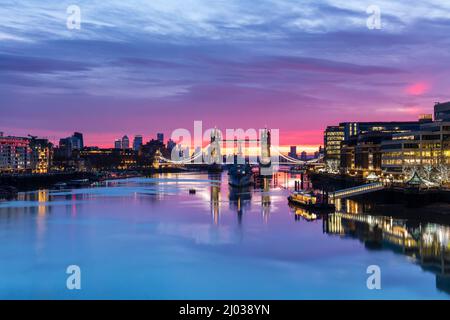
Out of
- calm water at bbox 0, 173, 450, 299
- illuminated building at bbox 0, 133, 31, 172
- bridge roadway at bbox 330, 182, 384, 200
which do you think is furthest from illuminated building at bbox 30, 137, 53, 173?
bridge roadway at bbox 330, 182, 384, 200

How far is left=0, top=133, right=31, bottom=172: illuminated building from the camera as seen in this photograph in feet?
513

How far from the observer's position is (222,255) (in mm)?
35438

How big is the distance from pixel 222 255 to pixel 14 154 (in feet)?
454

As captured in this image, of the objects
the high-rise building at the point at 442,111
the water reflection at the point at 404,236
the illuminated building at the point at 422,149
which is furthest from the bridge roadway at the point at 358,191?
the high-rise building at the point at 442,111

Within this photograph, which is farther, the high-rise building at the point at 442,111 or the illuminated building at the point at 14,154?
the illuminated building at the point at 14,154

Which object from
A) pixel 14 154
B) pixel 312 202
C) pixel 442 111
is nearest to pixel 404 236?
pixel 312 202

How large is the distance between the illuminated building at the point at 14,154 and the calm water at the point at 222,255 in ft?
348

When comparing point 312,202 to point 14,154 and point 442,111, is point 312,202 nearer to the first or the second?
point 442,111

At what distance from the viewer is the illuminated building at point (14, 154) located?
513 ft

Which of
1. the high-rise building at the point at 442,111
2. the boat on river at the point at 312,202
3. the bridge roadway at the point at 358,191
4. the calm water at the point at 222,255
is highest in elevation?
the high-rise building at the point at 442,111

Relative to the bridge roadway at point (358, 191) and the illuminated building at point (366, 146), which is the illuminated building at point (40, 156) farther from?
the bridge roadway at point (358, 191)

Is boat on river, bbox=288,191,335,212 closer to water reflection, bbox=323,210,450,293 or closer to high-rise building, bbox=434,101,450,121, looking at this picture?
water reflection, bbox=323,210,450,293
